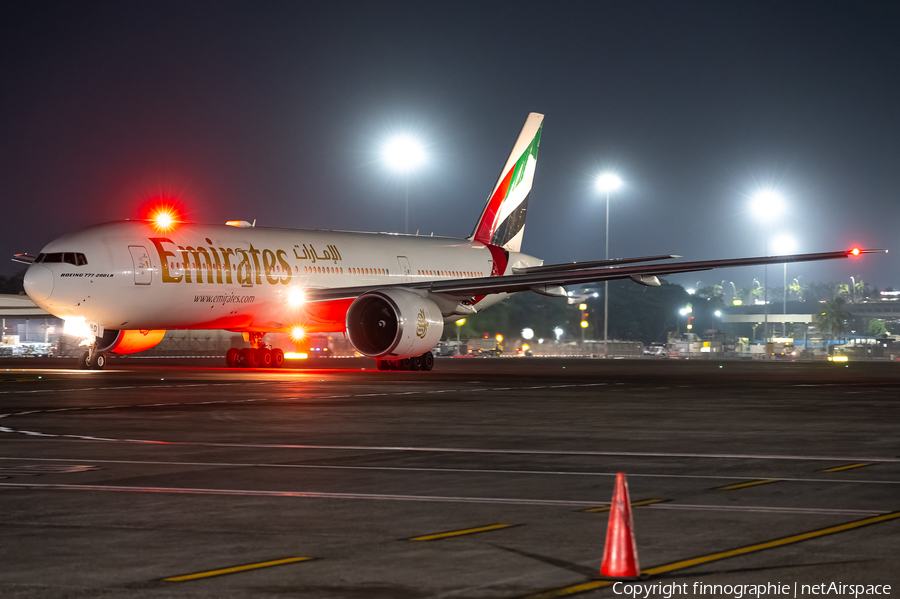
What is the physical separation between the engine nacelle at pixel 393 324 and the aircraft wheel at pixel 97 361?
7323 millimetres

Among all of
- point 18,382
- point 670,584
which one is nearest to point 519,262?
point 18,382

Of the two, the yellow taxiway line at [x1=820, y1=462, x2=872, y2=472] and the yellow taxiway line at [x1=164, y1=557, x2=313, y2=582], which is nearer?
the yellow taxiway line at [x1=164, y1=557, x2=313, y2=582]

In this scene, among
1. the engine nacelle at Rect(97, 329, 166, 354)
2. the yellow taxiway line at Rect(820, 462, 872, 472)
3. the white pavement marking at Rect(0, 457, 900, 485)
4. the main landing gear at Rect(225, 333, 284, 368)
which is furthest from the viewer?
the main landing gear at Rect(225, 333, 284, 368)

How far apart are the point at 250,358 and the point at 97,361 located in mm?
4730

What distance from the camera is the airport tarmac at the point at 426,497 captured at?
632 centimetres

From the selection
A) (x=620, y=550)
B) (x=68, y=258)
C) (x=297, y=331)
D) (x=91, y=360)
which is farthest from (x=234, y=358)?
(x=620, y=550)

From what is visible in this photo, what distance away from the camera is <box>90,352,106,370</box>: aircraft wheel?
3183cm

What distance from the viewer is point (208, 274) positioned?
101 ft

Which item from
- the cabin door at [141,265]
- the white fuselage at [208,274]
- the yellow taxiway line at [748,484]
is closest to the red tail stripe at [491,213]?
the white fuselage at [208,274]

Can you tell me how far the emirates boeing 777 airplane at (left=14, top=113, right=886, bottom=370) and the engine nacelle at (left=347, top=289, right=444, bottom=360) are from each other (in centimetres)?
3

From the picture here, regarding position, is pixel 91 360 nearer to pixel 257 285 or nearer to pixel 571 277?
pixel 257 285

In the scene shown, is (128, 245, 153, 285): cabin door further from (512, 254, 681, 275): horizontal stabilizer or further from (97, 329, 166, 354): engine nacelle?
(512, 254, 681, 275): horizontal stabilizer

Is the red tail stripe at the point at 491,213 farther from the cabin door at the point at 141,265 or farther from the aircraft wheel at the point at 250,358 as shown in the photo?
the cabin door at the point at 141,265

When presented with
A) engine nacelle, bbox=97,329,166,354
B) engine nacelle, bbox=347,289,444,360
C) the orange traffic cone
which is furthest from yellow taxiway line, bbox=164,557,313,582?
engine nacelle, bbox=97,329,166,354
